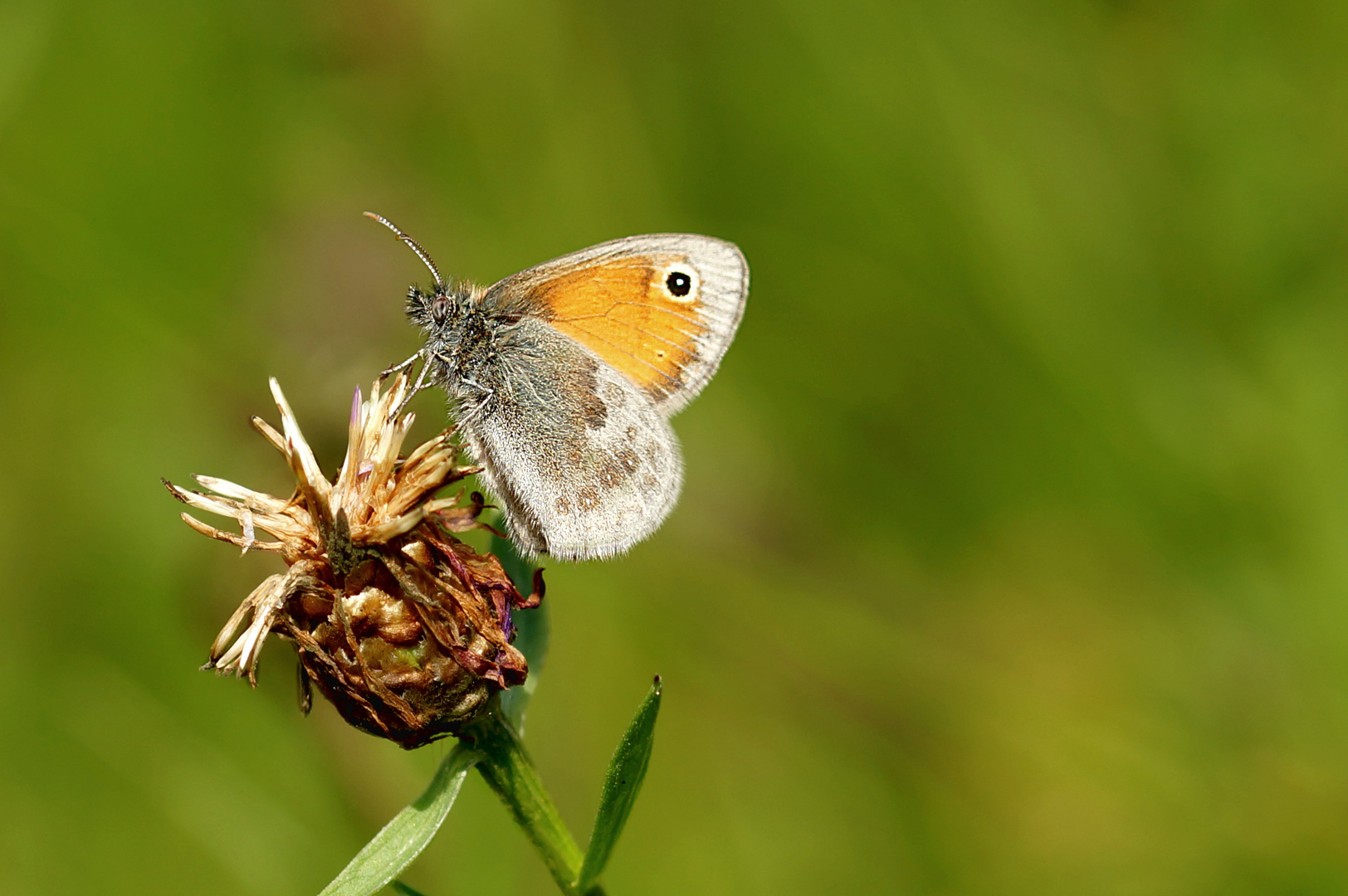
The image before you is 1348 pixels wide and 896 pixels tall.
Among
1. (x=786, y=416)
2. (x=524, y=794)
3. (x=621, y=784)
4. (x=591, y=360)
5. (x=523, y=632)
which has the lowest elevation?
(x=524, y=794)

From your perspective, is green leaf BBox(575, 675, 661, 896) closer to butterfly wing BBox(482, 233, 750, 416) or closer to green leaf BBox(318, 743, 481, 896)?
green leaf BBox(318, 743, 481, 896)

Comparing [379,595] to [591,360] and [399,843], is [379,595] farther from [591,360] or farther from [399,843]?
[591,360]

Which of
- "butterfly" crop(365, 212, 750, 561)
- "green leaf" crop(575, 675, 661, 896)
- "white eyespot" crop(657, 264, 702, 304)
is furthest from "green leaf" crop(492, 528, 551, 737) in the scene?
"white eyespot" crop(657, 264, 702, 304)

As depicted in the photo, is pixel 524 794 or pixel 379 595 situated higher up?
pixel 379 595

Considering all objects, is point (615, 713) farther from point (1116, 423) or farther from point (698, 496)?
point (1116, 423)

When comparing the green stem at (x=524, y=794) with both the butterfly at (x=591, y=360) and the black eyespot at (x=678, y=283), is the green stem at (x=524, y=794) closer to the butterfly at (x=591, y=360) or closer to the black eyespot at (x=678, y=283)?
the butterfly at (x=591, y=360)

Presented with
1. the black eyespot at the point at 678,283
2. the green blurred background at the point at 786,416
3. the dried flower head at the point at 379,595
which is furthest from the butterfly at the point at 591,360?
the green blurred background at the point at 786,416

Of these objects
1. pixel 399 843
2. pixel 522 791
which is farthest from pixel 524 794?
pixel 399 843
